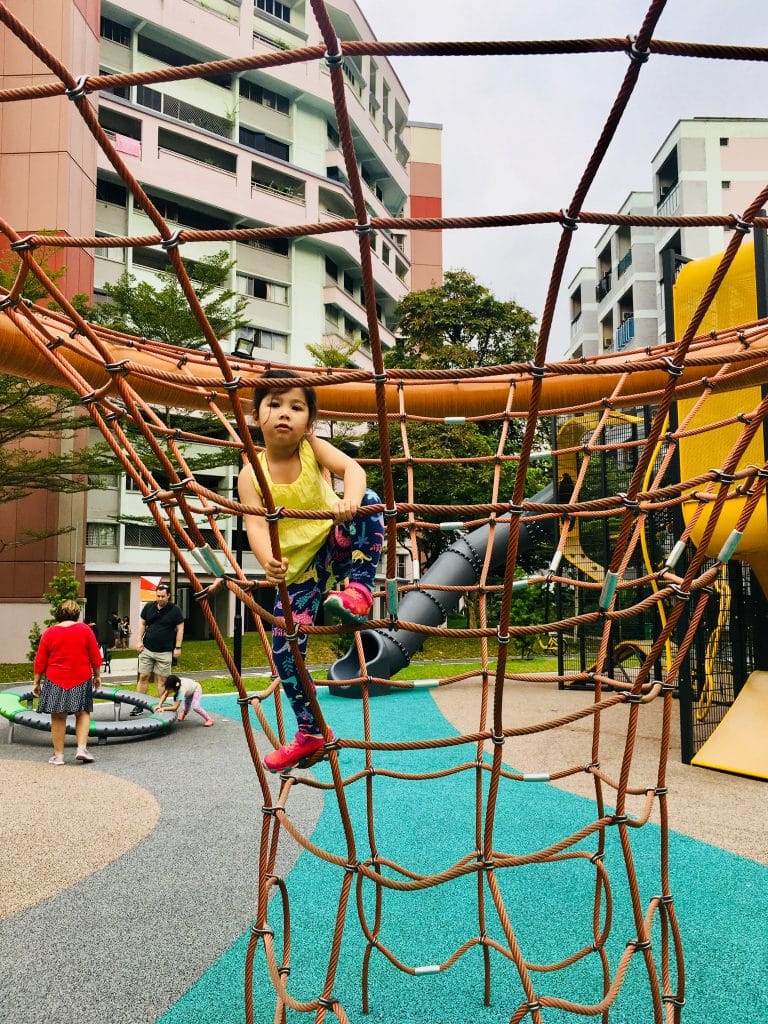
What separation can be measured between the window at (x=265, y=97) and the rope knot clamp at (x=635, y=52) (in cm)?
→ 2368

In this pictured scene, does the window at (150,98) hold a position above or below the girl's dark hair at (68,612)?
above

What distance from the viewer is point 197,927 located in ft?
9.17

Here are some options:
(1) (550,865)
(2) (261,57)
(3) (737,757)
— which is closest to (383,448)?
(2) (261,57)

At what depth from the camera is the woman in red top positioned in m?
5.59

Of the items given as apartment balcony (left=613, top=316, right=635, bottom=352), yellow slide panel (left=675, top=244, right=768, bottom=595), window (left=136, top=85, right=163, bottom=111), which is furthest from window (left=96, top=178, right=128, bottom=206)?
yellow slide panel (left=675, top=244, right=768, bottom=595)

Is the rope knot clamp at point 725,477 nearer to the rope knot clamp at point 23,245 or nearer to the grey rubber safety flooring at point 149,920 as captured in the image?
the rope knot clamp at point 23,245

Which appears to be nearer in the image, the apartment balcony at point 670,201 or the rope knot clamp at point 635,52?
the rope knot clamp at point 635,52

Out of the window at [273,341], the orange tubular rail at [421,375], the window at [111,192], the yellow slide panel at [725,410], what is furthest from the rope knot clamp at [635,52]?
the window at [273,341]

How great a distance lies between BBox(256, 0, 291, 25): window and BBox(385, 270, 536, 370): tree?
34.2 ft

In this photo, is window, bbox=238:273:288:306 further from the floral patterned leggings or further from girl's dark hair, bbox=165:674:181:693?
the floral patterned leggings

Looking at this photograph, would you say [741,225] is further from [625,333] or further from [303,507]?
[625,333]

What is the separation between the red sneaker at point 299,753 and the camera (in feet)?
6.15

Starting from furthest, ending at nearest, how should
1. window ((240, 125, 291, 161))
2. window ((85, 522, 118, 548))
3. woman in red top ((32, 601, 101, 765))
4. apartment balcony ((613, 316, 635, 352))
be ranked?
apartment balcony ((613, 316, 635, 352)), window ((240, 125, 291, 161)), window ((85, 522, 118, 548)), woman in red top ((32, 601, 101, 765))

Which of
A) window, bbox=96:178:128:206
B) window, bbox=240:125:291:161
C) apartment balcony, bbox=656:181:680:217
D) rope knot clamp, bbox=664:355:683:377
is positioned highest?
window, bbox=240:125:291:161
